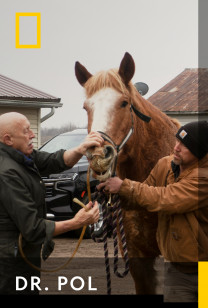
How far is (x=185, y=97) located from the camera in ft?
91.0

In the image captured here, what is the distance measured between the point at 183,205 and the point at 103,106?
0.98m

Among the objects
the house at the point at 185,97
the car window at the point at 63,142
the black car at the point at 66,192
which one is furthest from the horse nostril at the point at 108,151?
the house at the point at 185,97

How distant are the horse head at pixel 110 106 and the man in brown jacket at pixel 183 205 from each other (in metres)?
0.23

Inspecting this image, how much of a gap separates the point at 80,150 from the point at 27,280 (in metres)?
1.00

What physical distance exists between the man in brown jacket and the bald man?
363mm

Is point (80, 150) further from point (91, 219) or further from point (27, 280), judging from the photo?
point (27, 280)

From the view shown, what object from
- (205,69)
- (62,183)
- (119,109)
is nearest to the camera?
(119,109)

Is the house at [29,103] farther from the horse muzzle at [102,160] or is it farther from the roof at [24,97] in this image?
the horse muzzle at [102,160]

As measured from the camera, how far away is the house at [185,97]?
2577 centimetres

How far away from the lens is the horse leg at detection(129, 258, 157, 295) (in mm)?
4801

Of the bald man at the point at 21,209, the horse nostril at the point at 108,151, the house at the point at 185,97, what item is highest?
the house at the point at 185,97

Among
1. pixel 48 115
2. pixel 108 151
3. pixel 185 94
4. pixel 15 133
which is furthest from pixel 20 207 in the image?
pixel 185 94

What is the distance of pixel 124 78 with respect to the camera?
14.9ft

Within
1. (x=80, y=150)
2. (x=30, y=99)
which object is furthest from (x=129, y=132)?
(x=30, y=99)
